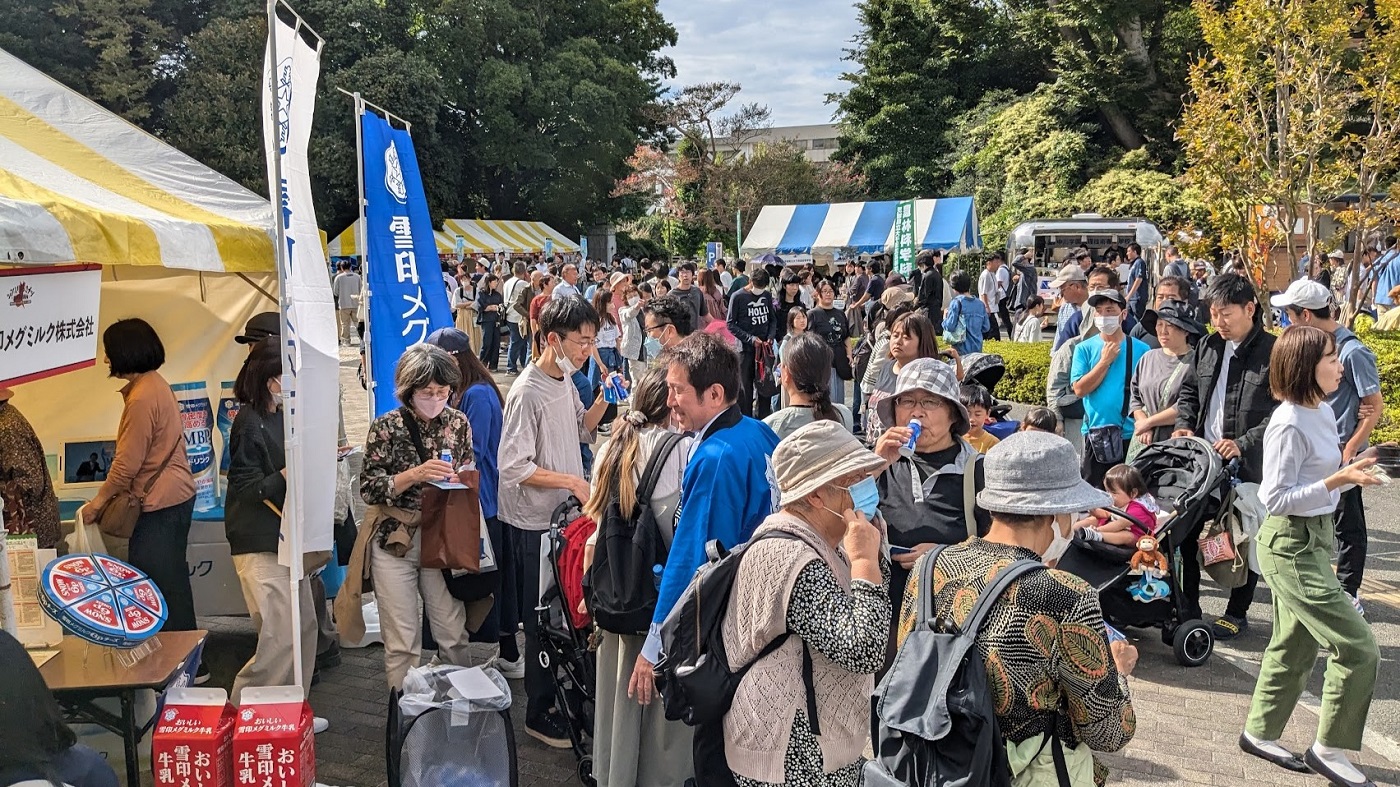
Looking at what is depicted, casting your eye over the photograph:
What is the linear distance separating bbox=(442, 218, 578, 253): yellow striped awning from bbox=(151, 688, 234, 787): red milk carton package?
29.2 metres

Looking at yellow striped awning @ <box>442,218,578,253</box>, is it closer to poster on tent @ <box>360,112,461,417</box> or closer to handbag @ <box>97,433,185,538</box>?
poster on tent @ <box>360,112,461,417</box>

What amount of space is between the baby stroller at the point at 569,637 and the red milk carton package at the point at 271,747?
99 centimetres

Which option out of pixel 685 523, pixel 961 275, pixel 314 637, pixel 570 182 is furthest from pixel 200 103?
pixel 685 523

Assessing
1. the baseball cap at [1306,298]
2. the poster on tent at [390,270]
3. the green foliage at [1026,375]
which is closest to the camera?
the baseball cap at [1306,298]

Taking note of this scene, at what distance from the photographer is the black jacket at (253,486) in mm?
4488

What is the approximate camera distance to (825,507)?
9.14 feet

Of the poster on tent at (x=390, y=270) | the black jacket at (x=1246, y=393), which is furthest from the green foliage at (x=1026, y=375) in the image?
the poster on tent at (x=390, y=270)

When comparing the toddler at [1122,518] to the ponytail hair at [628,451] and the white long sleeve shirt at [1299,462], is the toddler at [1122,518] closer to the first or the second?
the white long sleeve shirt at [1299,462]

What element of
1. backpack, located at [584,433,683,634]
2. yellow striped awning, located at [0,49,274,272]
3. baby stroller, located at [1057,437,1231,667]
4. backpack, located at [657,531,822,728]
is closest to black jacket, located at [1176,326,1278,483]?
baby stroller, located at [1057,437,1231,667]

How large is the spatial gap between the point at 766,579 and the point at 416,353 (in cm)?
240

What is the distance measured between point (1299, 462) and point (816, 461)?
7.97 ft

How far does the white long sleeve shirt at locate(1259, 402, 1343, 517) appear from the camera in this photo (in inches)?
158

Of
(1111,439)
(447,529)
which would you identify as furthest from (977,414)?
(447,529)

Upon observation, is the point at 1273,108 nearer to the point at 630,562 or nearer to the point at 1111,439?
the point at 1111,439
